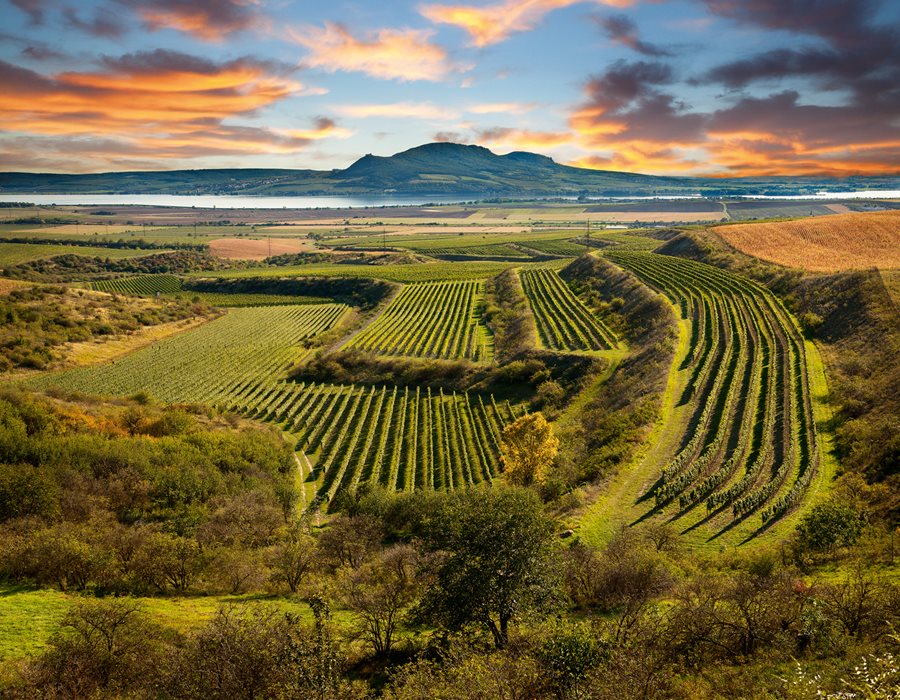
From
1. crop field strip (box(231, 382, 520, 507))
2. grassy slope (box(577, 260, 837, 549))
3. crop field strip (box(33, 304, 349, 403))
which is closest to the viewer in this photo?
grassy slope (box(577, 260, 837, 549))

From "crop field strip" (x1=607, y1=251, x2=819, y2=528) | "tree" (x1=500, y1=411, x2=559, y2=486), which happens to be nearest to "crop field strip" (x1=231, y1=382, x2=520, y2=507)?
"tree" (x1=500, y1=411, x2=559, y2=486)

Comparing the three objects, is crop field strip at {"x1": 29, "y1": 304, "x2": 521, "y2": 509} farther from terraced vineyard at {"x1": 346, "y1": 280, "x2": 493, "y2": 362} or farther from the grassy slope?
the grassy slope

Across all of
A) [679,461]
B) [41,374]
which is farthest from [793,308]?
[41,374]

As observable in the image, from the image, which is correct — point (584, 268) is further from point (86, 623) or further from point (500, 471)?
point (86, 623)

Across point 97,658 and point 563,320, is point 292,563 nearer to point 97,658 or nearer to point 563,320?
point 97,658

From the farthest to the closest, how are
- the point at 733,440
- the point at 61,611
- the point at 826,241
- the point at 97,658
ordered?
1. the point at 826,241
2. the point at 733,440
3. the point at 61,611
4. the point at 97,658

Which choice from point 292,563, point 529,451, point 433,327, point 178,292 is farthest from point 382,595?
point 178,292
